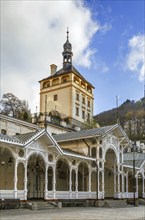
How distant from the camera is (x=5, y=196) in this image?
22922 mm

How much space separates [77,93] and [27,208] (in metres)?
43.8

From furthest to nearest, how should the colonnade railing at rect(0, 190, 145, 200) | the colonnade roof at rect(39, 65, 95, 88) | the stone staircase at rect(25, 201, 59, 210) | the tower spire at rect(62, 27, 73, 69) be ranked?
the tower spire at rect(62, 27, 73, 69)
the colonnade roof at rect(39, 65, 95, 88)
the stone staircase at rect(25, 201, 59, 210)
the colonnade railing at rect(0, 190, 145, 200)

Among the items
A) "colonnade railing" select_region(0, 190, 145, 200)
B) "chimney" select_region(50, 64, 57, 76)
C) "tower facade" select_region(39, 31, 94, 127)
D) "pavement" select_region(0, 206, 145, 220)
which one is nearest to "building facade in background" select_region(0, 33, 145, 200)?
"colonnade railing" select_region(0, 190, 145, 200)

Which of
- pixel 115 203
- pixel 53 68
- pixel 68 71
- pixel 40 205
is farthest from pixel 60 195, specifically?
pixel 53 68

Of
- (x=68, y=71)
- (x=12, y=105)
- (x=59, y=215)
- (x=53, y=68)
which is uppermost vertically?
(x=53, y=68)

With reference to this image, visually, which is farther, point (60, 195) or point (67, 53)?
point (67, 53)

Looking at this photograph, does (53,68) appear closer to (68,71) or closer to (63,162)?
(68,71)

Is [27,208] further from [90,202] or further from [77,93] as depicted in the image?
[77,93]

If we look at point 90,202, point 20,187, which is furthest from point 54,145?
point 90,202

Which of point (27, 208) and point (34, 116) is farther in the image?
point (34, 116)

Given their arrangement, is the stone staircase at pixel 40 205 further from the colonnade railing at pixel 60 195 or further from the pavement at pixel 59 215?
the pavement at pixel 59 215

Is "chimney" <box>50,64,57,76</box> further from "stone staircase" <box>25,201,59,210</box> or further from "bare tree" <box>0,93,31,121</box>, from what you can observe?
"stone staircase" <box>25,201,59,210</box>

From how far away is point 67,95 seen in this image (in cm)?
6400

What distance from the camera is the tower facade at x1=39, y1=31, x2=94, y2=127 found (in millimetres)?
63531
